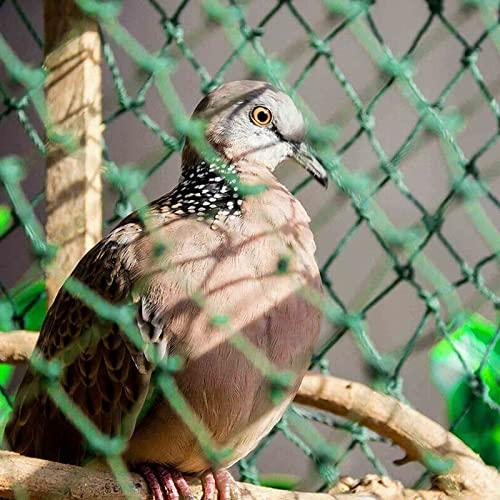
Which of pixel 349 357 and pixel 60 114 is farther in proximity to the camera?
pixel 349 357

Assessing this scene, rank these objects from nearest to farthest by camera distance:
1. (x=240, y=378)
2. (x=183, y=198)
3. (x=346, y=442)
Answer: (x=240, y=378) → (x=183, y=198) → (x=346, y=442)

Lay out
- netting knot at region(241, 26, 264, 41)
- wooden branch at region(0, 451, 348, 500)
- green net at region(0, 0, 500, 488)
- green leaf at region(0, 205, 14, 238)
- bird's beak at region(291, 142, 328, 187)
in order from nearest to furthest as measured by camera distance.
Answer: wooden branch at region(0, 451, 348, 500), green net at region(0, 0, 500, 488), netting knot at region(241, 26, 264, 41), bird's beak at region(291, 142, 328, 187), green leaf at region(0, 205, 14, 238)

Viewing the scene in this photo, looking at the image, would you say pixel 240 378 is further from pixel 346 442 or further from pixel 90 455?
pixel 346 442

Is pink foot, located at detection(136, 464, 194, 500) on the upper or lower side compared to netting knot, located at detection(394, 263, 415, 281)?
lower

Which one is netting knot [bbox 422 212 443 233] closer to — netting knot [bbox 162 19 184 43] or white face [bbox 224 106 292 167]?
white face [bbox 224 106 292 167]

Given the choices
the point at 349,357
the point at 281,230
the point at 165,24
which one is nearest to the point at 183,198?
the point at 281,230

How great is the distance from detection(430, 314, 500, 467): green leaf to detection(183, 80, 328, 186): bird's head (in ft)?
1.17

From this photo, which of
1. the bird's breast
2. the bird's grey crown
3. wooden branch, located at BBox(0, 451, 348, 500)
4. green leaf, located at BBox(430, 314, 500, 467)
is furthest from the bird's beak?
wooden branch, located at BBox(0, 451, 348, 500)

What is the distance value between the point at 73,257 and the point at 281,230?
504 mm

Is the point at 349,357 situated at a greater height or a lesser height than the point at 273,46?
lesser

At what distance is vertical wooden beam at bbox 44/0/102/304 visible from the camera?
1.90 meters

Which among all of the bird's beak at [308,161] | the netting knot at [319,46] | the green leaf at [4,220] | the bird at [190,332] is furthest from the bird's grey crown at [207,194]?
the green leaf at [4,220]

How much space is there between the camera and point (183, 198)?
1640 millimetres

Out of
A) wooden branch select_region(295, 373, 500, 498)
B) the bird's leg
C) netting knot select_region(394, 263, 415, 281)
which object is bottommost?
wooden branch select_region(295, 373, 500, 498)
